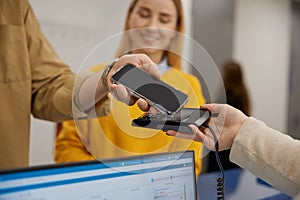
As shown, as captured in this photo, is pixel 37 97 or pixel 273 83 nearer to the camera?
pixel 37 97

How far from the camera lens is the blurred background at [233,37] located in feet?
7.88

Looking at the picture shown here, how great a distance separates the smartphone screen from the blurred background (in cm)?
147

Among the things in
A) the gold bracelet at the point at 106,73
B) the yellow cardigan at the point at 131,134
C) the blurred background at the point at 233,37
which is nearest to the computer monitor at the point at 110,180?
the yellow cardigan at the point at 131,134

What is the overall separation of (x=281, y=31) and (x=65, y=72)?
3.73 metres

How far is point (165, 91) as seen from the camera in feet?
2.14

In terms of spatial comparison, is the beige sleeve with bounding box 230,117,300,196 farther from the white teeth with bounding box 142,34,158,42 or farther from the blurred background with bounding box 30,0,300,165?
the blurred background with bounding box 30,0,300,165

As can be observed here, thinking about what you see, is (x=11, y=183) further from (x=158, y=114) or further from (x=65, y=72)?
(x=65, y=72)

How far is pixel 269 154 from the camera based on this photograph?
0.70m

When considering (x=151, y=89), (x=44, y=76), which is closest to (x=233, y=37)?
(x=44, y=76)

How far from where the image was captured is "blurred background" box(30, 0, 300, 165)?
2402mm

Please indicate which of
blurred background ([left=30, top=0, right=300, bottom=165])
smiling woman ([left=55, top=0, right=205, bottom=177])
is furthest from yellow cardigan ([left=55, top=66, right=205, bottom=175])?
blurred background ([left=30, top=0, right=300, bottom=165])

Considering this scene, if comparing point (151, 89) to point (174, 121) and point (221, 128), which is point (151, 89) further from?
point (221, 128)

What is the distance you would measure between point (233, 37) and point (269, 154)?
10.4 ft

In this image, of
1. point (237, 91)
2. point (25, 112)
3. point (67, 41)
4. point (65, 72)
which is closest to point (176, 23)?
point (65, 72)
